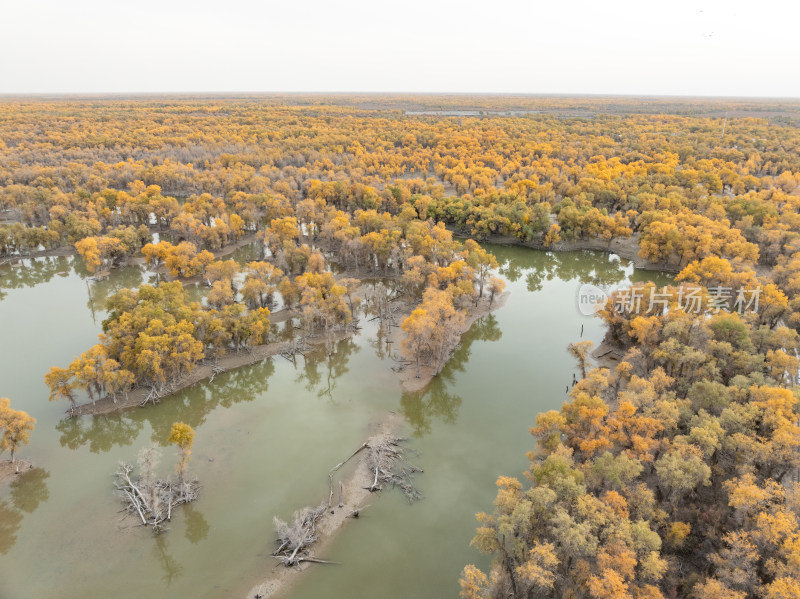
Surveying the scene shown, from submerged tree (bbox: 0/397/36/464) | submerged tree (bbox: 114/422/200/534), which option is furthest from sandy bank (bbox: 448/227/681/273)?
submerged tree (bbox: 0/397/36/464)

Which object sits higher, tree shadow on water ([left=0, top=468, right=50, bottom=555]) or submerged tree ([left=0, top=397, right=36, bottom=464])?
submerged tree ([left=0, top=397, right=36, bottom=464])

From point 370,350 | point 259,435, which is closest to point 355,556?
point 259,435

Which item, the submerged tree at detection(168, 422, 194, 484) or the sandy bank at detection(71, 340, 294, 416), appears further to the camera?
the sandy bank at detection(71, 340, 294, 416)
